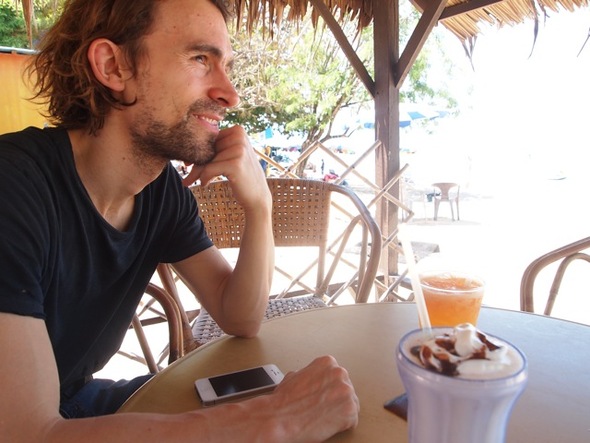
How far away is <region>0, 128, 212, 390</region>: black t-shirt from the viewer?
75 cm

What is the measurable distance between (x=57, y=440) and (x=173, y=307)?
755mm

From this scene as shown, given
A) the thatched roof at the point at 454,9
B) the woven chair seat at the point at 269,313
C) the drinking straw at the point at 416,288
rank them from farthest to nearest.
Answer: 1. the thatched roof at the point at 454,9
2. the woven chair seat at the point at 269,313
3. the drinking straw at the point at 416,288

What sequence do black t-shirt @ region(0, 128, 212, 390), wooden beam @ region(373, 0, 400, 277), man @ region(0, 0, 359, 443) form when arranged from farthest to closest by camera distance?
wooden beam @ region(373, 0, 400, 277), man @ region(0, 0, 359, 443), black t-shirt @ region(0, 128, 212, 390)

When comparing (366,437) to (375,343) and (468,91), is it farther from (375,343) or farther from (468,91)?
(468,91)

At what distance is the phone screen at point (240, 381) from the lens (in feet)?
2.61

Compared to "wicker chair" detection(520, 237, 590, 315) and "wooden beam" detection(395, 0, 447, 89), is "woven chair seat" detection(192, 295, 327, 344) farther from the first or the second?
"wooden beam" detection(395, 0, 447, 89)

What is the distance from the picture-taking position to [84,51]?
1.15 m

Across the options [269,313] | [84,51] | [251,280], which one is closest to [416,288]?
[251,280]

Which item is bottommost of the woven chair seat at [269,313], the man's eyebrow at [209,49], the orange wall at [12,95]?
the woven chair seat at [269,313]

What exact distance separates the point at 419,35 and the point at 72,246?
2890mm

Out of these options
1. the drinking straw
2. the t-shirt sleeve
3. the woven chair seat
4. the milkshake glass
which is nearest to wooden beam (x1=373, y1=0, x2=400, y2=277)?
the woven chair seat

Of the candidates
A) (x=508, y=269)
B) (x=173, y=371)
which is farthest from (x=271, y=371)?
(x=508, y=269)

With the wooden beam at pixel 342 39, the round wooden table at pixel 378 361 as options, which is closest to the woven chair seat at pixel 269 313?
the round wooden table at pixel 378 361

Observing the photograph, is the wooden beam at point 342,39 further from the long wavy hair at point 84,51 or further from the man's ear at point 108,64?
the man's ear at point 108,64
